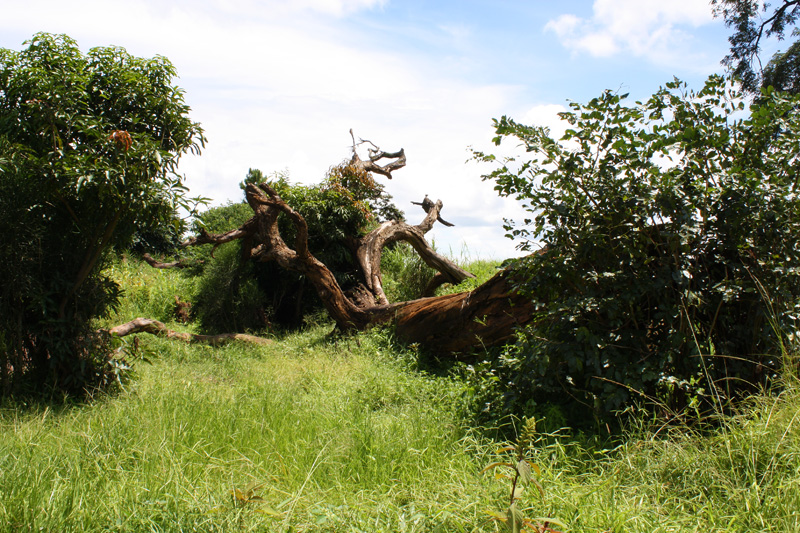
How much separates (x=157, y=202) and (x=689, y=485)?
5119 millimetres

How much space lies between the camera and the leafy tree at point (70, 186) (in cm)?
553

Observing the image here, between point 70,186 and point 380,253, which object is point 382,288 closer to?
point 380,253

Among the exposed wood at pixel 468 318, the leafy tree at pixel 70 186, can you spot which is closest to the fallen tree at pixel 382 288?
the exposed wood at pixel 468 318

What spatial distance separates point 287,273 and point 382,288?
2161 millimetres

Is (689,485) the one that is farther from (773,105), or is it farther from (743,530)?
(773,105)

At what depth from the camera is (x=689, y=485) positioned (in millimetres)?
3164

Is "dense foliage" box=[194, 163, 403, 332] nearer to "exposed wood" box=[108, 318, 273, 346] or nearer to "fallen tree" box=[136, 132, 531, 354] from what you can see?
"fallen tree" box=[136, 132, 531, 354]

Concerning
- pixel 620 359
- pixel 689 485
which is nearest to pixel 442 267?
pixel 620 359

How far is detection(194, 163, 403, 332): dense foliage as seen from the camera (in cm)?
1164

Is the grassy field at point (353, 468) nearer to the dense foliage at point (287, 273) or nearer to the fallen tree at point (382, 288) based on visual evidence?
the fallen tree at point (382, 288)

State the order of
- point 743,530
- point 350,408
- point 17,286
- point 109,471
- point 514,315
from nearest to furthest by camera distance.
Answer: point 743,530
point 109,471
point 350,408
point 17,286
point 514,315

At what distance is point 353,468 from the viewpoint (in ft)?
11.9

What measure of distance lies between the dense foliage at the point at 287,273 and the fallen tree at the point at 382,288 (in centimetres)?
32

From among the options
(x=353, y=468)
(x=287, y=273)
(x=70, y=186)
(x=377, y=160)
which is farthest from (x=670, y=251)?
(x=377, y=160)
